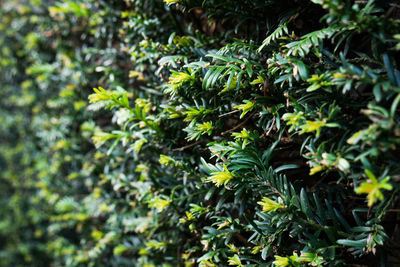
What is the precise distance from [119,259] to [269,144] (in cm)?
155

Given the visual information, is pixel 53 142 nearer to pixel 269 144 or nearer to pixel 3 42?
pixel 3 42

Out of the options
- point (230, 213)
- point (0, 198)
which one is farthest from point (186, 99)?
point (0, 198)

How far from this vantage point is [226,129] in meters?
1.31

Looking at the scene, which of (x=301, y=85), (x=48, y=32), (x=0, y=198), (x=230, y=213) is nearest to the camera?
(x=301, y=85)

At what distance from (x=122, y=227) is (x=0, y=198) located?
2394mm

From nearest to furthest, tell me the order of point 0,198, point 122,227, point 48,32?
point 122,227 < point 48,32 < point 0,198

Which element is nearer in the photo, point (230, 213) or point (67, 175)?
point (230, 213)

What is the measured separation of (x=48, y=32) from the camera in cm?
239

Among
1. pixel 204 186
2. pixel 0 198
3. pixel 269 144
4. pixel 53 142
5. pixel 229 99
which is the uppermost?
pixel 229 99

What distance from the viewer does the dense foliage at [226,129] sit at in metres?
0.86

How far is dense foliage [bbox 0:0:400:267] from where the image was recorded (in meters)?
0.86

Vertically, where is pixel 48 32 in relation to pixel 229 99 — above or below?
above

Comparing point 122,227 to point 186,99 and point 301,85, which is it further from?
point 301,85

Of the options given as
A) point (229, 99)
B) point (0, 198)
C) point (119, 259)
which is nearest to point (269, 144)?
point (229, 99)
